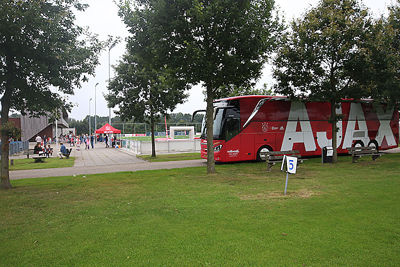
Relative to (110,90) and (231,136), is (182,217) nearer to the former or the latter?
(231,136)

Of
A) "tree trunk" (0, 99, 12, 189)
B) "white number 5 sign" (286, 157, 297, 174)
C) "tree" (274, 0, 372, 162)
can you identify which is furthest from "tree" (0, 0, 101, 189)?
"tree" (274, 0, 372, 162)

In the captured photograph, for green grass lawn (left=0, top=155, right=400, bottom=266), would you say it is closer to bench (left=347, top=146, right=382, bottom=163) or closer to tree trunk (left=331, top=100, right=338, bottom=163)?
bench (left=347, top=146, right=382, bottom=163)

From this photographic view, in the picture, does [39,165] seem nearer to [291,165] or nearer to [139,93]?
[139,93]

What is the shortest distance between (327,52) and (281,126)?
475cm

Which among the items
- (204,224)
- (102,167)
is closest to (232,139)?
(102,167)

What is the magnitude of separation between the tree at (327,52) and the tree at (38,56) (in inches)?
383

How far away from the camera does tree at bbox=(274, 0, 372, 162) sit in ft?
48.8

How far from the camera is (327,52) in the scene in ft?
49.7

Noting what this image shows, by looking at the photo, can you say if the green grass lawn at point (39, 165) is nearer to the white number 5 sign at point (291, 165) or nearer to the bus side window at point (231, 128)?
the bus side window at point (231, 128)

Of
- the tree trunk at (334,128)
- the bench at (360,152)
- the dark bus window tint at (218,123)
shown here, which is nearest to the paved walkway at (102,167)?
the dark bus window tint at (218,123)

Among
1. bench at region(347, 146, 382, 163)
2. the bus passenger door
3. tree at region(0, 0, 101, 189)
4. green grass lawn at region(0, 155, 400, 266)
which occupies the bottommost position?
green grass lawn at region(0, 155, 400, 266)

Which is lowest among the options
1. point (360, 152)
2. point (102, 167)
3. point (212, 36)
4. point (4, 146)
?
point (102, 167)

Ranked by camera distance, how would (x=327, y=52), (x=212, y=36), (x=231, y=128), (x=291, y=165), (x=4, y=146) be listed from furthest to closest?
(x=231, y=128)
(x=327, y=52)
(x=212, y=36)
(x=4, y=146)
(x=291, y=165)

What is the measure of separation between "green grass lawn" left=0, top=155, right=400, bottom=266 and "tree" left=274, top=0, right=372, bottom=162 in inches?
265
